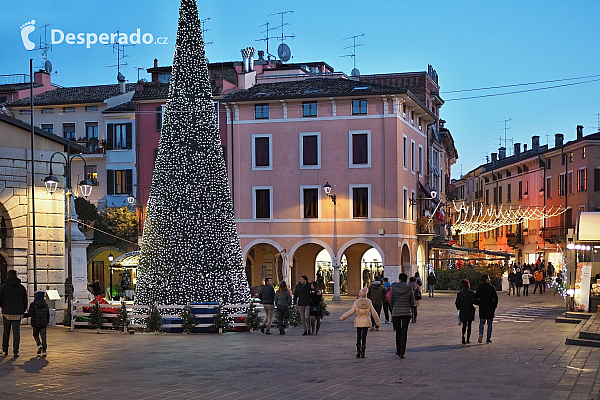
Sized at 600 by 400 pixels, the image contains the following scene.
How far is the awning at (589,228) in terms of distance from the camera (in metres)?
27.9

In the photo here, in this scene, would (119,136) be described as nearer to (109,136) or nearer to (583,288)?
(109,136)

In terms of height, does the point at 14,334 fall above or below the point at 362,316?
below

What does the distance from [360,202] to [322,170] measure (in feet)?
8.51

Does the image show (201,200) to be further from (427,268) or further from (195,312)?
(427,268)

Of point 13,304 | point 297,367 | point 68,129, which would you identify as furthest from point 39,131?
point 68,129

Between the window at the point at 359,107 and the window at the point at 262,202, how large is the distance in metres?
5.97

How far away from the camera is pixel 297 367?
1561 centimetres

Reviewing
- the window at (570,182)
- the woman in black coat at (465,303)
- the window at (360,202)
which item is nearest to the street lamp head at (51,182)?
the woman in black coat at (465,303)

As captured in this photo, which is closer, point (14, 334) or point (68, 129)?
point (14, 334)

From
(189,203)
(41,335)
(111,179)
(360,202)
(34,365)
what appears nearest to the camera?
(34,365)

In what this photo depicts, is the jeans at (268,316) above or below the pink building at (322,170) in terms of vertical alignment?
below

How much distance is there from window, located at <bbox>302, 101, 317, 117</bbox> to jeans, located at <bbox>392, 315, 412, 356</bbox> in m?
30.4

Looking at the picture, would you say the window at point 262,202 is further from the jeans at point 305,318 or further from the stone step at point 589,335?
the stone step at point 589,335

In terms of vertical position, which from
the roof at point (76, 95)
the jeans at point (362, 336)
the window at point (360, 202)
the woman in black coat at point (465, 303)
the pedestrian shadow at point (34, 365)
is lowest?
the pedestrian shadow at point (34, 365)
